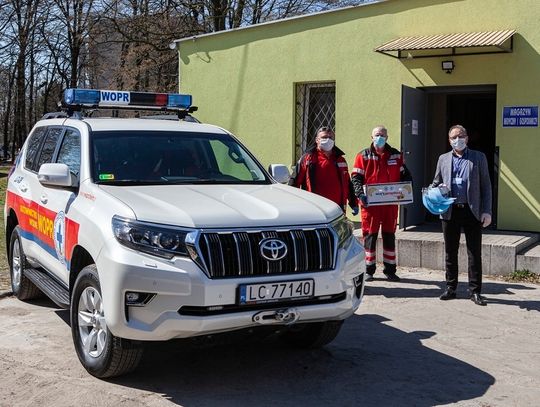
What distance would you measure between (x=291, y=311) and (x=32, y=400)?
1.77 metres

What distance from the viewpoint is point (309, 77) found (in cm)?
1182

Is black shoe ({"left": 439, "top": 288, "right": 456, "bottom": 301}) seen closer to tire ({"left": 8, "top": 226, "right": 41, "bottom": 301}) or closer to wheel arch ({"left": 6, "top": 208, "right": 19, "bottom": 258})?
tire ({"left": 8, "top": 226, "right": 41, "bottom": 301})

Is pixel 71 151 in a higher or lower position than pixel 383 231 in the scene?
higher

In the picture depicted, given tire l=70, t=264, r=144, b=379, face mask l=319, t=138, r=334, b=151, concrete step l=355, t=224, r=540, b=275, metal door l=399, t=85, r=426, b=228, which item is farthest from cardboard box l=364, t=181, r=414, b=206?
tire l=70, t=264, r=144, b=379

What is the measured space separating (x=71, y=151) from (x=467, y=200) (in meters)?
3.92

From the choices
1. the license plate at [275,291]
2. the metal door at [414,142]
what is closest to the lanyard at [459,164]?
the metal door at [414,142]

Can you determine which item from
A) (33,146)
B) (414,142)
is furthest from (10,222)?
(414,142)

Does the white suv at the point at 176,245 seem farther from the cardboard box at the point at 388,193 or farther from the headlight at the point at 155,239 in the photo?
the cardboard box at the point at 388,193

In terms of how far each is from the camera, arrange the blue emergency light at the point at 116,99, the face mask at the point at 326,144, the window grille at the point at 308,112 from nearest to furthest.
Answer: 1. the blue emergency light at the point at 116,99
2. the face mask at the point at 326,144
3. the window grille at the point at 308,112

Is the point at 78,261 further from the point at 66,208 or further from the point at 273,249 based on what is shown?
the point at 273,249

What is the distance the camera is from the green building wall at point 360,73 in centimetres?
977

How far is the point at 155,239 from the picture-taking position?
4258 millimetres

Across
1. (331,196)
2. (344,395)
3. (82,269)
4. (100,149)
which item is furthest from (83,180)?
(331,196)

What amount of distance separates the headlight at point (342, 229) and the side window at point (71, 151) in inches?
81.6
